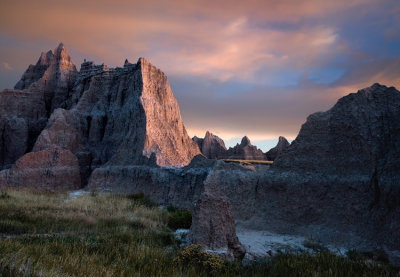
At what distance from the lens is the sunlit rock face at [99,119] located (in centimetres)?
3048

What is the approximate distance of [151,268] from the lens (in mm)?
6676

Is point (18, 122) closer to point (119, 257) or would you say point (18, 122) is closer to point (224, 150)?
point (119, 257)

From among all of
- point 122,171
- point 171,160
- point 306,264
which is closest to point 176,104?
point 171,160

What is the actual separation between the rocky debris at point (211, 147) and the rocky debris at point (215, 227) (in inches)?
2384

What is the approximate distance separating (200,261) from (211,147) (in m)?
65.5

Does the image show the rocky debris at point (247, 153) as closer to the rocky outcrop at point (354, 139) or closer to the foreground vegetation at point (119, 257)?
the rocky outcrop at point (354, 139)

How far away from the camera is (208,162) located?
18.0m

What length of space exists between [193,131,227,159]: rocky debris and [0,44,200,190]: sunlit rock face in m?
31.4

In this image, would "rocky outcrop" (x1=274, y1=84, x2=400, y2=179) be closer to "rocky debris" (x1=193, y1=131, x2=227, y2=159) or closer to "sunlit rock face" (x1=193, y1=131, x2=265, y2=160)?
"sunlit rock face" (x1=193, y1=131, x2=265, y2=160)

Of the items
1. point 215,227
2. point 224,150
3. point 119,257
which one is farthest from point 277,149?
point 119,257

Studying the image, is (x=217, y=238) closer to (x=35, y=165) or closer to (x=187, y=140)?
(x=35, y=165)

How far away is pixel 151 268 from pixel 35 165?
26.2 metres

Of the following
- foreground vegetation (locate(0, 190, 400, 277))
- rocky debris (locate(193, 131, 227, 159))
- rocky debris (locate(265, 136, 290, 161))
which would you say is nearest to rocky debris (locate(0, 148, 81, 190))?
foreground vegetation (locate(0, 190, 400, 277))

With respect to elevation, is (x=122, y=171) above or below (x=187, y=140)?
below
